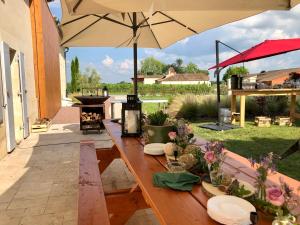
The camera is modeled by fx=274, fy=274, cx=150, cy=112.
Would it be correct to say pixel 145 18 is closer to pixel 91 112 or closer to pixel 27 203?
pixel 27 203

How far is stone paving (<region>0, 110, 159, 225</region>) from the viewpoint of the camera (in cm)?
257

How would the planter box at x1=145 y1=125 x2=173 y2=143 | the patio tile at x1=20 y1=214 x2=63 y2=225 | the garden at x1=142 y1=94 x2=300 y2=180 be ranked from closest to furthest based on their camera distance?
the planter box at x1=145 y1=125 x2=173 y2=143 < the patio tile at x1=20 y1=214 x2=63 y2=225 < the garden at x1=142 y1=94 x2=300 y2=180

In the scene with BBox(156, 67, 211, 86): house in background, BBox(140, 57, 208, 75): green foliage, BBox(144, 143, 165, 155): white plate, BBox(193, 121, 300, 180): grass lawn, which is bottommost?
BBox(193, 121, 300, 180): grass lawn

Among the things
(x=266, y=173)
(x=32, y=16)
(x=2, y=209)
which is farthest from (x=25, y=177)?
(x=32, y=16)

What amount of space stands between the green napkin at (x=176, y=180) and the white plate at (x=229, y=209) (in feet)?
0.82

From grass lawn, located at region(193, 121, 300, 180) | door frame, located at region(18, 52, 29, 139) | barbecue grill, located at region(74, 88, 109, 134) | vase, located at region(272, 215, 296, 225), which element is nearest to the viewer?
vase, located at region(272, 215, 296, 225)

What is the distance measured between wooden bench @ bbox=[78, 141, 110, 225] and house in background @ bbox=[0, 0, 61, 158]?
2790 mm

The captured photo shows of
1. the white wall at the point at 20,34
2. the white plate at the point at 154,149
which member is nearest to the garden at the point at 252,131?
the white plate at the point at 154,149

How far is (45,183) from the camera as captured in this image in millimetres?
3428

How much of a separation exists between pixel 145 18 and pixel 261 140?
138 inches

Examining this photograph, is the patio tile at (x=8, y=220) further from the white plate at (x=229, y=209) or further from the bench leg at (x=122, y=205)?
the white plate at (x=229, y=209)

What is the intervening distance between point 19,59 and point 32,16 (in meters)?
2.58

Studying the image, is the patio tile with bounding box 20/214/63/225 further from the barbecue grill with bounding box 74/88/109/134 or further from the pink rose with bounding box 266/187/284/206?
the barbecue grill with bounding box 74/88/109/134

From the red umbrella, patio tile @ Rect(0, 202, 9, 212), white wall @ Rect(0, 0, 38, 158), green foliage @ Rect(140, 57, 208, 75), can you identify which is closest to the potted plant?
patio tile @ Rect(0, 202, 9, 212)
